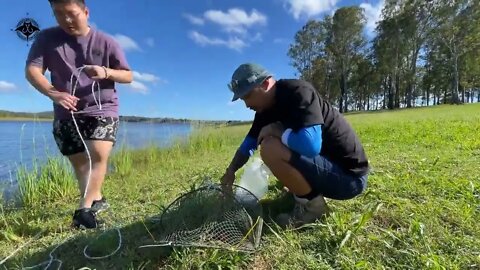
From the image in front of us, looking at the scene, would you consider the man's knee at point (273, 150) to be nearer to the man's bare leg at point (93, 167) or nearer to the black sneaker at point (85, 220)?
the man's bare leg at point (93, 167)

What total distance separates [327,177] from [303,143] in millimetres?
320

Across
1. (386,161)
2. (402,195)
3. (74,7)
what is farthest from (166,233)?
(386,161)

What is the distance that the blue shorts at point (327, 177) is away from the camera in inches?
81.9

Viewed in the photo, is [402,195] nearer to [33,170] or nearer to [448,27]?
[33,170]

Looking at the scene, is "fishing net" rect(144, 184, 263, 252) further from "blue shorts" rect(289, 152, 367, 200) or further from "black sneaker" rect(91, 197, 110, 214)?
"black sneaker" rect(91, 197, 110, 214)

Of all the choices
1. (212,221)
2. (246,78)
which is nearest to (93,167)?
(212,221)

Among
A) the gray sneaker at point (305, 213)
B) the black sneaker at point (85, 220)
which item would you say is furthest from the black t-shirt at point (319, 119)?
the black sneaker at point (85, 220)

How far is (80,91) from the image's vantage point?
255 cm

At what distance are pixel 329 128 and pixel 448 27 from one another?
3102 centimetres

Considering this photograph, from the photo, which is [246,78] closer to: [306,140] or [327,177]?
[306,140]

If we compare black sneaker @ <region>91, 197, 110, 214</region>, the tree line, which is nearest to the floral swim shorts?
black sneaker @ <region>91, 197, 110, 214</region>

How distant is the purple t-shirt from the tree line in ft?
102

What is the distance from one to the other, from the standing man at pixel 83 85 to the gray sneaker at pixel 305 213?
146cm

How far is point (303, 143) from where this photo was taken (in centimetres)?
196
